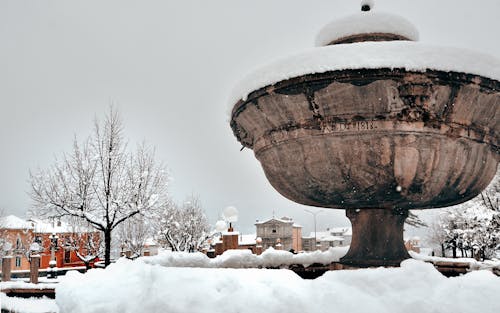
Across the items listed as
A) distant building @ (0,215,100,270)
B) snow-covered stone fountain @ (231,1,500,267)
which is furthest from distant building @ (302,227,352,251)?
snow-covered stone fountain @ (231,1,500,267)

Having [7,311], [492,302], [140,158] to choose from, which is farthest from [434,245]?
[492,302]

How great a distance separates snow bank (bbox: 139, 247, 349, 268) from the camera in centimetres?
371

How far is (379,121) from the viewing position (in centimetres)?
308

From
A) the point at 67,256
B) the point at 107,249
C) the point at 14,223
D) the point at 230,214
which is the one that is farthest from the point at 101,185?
the point at 14,223

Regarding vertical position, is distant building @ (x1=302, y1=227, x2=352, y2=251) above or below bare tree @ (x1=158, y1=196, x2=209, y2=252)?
below

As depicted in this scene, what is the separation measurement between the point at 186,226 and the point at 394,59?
105ft

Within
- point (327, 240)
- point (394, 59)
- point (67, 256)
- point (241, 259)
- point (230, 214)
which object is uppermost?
point (394, 59)

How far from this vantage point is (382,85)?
2963 millimetres

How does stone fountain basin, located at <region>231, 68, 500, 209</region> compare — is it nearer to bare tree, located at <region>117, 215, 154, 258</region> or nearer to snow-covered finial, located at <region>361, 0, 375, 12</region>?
snow-covered finial, located at <region>361, 0, 375, 12</region>

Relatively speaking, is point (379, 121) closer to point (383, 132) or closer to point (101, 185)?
point (383, 132)

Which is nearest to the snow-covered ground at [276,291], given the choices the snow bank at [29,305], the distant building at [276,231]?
the snow bank at [29,305]

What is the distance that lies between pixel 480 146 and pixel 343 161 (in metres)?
1.13

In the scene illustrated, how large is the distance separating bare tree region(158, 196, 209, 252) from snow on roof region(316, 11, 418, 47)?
1057 inches

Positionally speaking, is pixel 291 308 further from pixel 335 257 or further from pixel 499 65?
pixel 335 257
